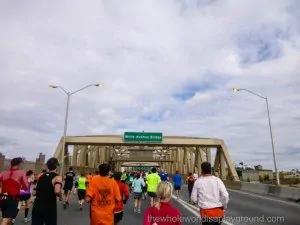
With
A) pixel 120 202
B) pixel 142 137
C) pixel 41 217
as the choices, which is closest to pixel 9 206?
pixel 41 217

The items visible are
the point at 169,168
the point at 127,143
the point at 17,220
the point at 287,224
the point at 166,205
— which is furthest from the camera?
the point at 169,168

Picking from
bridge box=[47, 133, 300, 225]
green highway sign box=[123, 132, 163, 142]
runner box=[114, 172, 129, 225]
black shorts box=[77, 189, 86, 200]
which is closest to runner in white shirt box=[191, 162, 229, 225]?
runner box=[114, 172, 129, 225]

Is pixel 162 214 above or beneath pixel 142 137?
beneath

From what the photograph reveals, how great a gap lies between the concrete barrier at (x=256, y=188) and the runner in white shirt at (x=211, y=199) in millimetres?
24148

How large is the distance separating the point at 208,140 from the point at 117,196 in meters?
52.1

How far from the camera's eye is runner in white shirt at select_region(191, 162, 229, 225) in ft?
20.4

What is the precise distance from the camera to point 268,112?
33906mm

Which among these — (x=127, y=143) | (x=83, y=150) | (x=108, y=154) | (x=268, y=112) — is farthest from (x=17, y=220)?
(x=108, y=154)

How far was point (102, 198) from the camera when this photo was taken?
6.07 meters

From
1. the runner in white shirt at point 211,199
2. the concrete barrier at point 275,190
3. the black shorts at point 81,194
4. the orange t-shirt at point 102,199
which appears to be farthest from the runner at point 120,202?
the concrete barrier at point 275,190

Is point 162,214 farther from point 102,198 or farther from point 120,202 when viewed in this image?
point 120,202

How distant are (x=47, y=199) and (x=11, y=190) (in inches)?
82.5

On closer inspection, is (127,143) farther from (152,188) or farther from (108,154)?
(108,154)

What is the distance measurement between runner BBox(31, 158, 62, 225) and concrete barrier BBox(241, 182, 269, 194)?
83.5 feet
